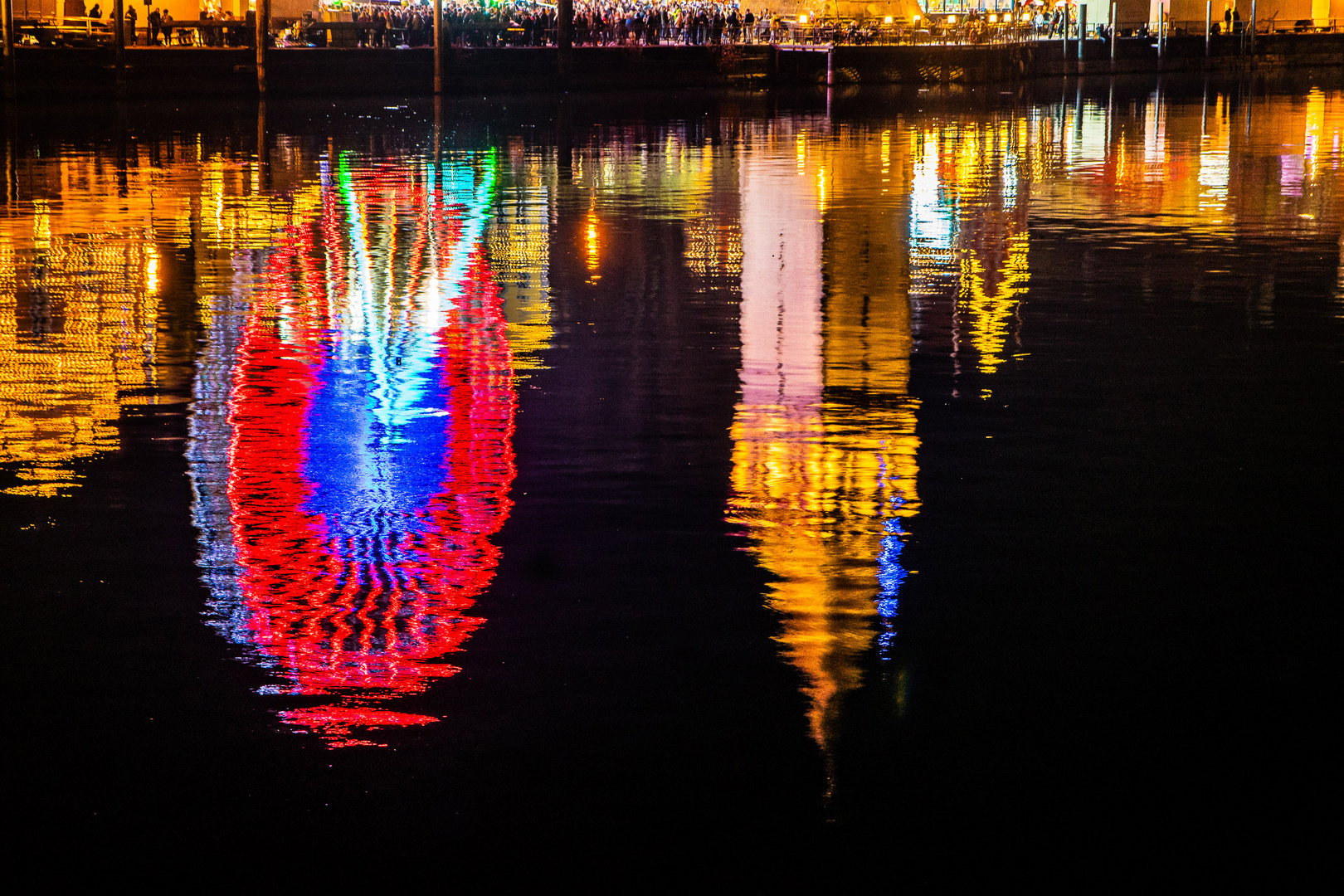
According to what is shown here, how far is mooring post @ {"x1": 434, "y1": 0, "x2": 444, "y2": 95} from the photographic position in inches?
1586

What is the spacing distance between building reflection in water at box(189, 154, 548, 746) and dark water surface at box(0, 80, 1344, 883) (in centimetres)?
3

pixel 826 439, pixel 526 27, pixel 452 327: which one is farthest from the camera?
pixel 526 27

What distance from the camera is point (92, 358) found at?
29.8 feet

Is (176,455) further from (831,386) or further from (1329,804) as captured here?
(1329,804)

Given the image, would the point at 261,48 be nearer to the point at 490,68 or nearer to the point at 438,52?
the point at 438,52

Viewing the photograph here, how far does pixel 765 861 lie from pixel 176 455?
4.13 meters

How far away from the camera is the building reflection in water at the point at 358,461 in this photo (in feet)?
15.6

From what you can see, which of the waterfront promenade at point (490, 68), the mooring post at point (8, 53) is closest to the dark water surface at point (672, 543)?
the mooring post at point (8, 53)

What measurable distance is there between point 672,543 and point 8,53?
35.2 metres

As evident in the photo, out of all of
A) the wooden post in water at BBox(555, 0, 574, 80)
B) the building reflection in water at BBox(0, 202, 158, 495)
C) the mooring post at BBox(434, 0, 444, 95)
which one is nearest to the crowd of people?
the wooden post in water at BBox(555, 0, 574, 80)

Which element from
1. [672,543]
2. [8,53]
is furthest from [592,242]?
[8,53]

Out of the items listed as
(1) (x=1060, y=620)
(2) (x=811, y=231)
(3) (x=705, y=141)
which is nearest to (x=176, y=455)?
(1) (x=1060, y=620)

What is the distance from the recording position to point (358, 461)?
675cm

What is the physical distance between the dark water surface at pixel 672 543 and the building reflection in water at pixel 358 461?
27 millimetres
